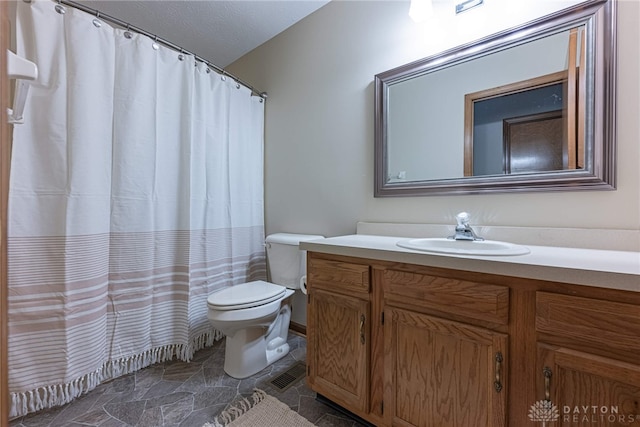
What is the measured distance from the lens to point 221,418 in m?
1.23

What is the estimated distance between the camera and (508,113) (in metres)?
1.22

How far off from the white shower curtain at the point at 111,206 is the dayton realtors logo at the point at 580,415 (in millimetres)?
1739

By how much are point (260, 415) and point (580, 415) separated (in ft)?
3.91

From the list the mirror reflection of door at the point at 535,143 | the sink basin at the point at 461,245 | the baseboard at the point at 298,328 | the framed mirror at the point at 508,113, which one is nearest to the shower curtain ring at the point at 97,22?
the framed mirror at the point at 508,113

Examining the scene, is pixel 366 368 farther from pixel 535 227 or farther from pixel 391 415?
pixel 535 227

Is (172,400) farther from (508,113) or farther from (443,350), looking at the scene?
(508,113)

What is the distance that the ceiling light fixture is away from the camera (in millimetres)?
1338

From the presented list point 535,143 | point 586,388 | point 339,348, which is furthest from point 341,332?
point 535,143

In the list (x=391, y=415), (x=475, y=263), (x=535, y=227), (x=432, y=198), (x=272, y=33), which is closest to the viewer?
(x=475, y=263)

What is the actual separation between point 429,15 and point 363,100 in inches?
20.5

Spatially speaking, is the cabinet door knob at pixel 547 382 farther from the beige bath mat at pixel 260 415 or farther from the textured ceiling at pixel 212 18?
the textured ceiling at pixel 212 18

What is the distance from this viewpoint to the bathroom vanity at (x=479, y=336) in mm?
659

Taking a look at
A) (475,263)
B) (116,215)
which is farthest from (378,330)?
(116,215)

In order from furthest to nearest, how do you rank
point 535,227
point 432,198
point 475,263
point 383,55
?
point 383,55 < point 432,198 < point 535,227 < point 475,263
